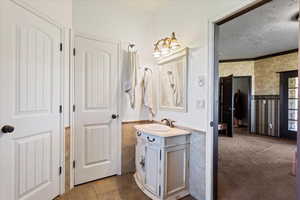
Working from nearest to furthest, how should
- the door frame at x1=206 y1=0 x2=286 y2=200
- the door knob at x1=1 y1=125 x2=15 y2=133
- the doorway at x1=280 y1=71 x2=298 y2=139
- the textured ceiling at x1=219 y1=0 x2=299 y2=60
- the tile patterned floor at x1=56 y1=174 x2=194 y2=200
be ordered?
1. the door knob at x1=1 y1=125 x2=15 y2=133
2. the door frame at x1=206 y1=0 x2=286 y2=200
3. the tile patterned floor at x1=56 y1=174 x2=194 y2=200
4. the textured ceiling at x1=219 y1=0 x2=299 y2=60
5. the doorway at x1=280 y1=71 x2=298 y2=139

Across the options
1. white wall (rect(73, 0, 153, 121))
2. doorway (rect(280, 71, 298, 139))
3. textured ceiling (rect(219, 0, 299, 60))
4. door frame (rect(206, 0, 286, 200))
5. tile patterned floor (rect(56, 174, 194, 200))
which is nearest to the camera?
door frame (rect(206, 0, 286, 200))

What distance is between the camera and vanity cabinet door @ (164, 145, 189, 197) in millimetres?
1900

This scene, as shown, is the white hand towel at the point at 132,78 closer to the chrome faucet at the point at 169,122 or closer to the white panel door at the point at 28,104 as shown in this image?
the chrome faucet at the point at 169,122

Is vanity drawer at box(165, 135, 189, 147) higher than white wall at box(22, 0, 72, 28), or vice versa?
white wall at box(22, 0, 72, 28)

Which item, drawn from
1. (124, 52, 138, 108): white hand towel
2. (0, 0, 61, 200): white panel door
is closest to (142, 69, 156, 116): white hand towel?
(124, 52, 138, 108): white hand towel

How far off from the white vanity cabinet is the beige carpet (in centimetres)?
53

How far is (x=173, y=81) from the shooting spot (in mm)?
2457

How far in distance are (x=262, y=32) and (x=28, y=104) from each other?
4179 mm

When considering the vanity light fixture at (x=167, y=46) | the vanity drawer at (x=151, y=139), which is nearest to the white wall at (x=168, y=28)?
the vanity light fixture at (x=167, y=46)

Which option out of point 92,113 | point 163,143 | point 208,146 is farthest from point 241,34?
point 92,113

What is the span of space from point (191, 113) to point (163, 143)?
55cm

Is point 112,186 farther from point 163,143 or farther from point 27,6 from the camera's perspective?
point 27,6

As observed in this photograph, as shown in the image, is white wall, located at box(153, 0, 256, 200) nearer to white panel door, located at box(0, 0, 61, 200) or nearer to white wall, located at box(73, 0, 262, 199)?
white wall, located at box(73, 0, 262, 199)

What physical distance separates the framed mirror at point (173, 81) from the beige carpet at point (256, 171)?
4.09 feet
